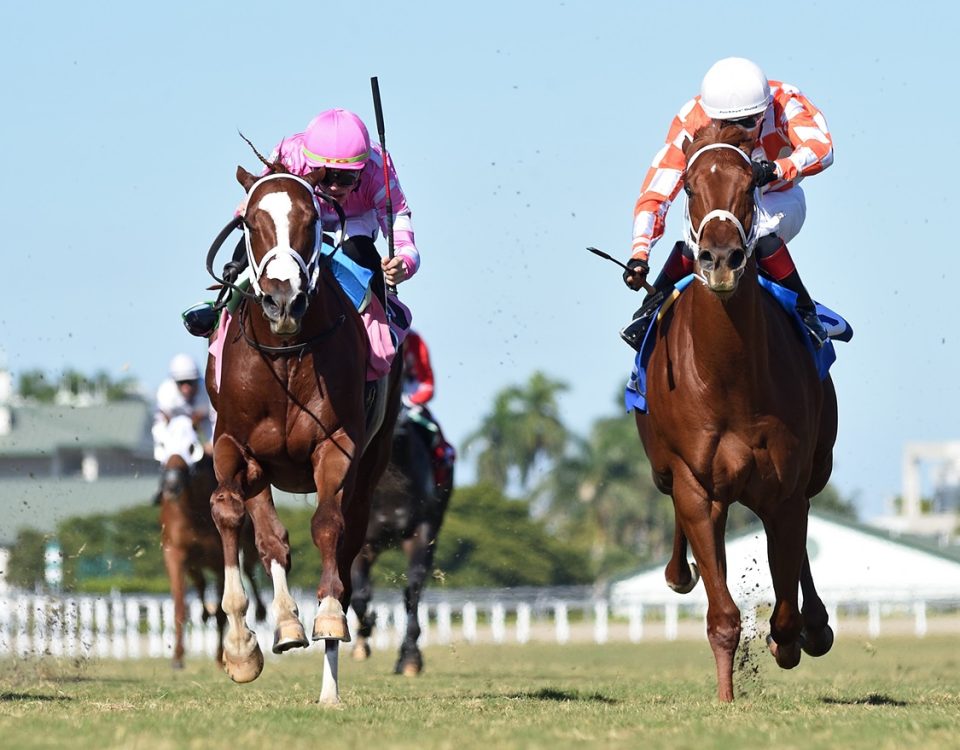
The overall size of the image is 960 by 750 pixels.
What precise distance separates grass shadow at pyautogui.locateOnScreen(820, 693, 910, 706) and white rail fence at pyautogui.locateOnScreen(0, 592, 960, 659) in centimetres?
823

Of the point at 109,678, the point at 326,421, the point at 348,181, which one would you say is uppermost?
the point at 348,181

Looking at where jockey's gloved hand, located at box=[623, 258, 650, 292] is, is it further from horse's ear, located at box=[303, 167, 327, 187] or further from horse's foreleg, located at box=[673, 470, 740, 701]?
horse's ear, located at box=[303, 167, 327, 187]

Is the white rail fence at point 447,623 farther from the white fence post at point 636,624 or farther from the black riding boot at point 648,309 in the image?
the black riding boot at point 648,309

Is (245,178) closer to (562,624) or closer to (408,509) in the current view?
(408,509)

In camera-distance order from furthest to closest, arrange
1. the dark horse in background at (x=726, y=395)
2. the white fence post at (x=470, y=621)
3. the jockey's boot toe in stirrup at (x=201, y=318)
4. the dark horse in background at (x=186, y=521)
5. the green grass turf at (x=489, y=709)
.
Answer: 1. the white fence post at (x=470, y=621)
2. the dark horse in background at (x=186, y=521)
3. the jockey's boot toe in stirrup at (x=201, y=318)
4. the dark horse in background at (x=726, y=395)
5. the green grass turf at (x=489, y=709)

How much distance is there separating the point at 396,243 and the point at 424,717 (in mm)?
3574

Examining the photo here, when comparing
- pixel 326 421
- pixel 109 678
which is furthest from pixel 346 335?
pixel 109 678

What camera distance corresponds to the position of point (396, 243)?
39.4 ft

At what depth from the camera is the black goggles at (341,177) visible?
1138 centimetres

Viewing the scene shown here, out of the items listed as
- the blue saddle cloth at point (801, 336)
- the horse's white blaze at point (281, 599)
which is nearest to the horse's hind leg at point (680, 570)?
the blue saddle cloth at point (801, 336)

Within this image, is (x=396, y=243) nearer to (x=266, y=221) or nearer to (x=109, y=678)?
(x=266, y=221)

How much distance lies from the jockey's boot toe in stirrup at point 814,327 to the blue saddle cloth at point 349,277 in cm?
251

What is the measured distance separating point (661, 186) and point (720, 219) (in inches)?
63.6

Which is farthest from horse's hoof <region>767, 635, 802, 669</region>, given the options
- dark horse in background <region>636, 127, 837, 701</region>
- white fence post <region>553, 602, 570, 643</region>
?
white fence post <region>553, 602, 570, 643</region>
